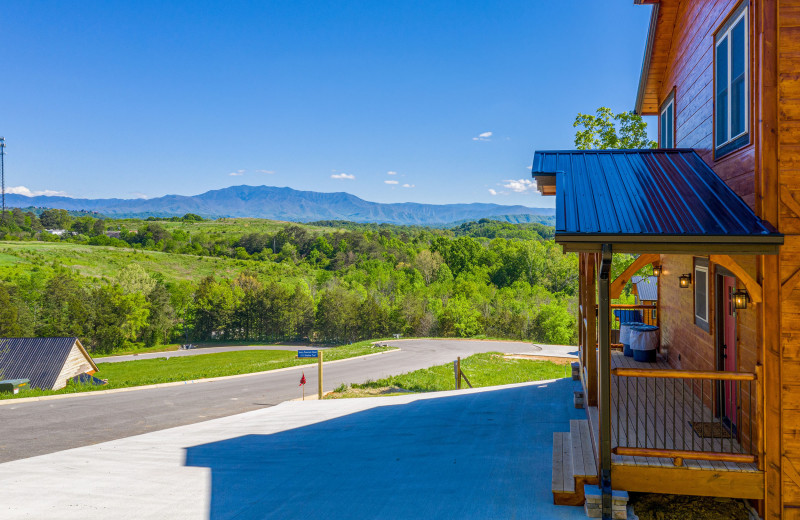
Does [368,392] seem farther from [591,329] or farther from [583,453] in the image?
[583,453]

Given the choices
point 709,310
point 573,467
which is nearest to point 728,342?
point 709,310

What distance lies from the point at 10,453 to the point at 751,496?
47.3ft

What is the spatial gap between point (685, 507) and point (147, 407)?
17.3 m

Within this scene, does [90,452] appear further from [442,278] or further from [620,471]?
[442,278]

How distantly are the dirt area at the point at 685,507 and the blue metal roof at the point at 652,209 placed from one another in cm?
260

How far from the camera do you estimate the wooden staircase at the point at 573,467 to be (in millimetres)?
4730

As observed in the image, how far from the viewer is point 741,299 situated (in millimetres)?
4914

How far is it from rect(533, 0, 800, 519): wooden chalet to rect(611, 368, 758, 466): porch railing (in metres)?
0.02

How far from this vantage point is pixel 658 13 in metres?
8.48

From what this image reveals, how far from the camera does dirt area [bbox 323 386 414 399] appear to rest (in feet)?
58.1

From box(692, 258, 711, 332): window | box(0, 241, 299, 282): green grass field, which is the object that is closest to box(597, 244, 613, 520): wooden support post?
box(692, 258, 711, 332): window

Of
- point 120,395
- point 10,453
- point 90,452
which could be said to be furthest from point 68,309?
point 90,452

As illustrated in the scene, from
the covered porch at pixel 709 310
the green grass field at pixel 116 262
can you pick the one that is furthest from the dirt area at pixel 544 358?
the green grass field at pixel 116 262

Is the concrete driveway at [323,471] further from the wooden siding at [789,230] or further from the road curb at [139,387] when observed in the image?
the road curb at [139,387]
